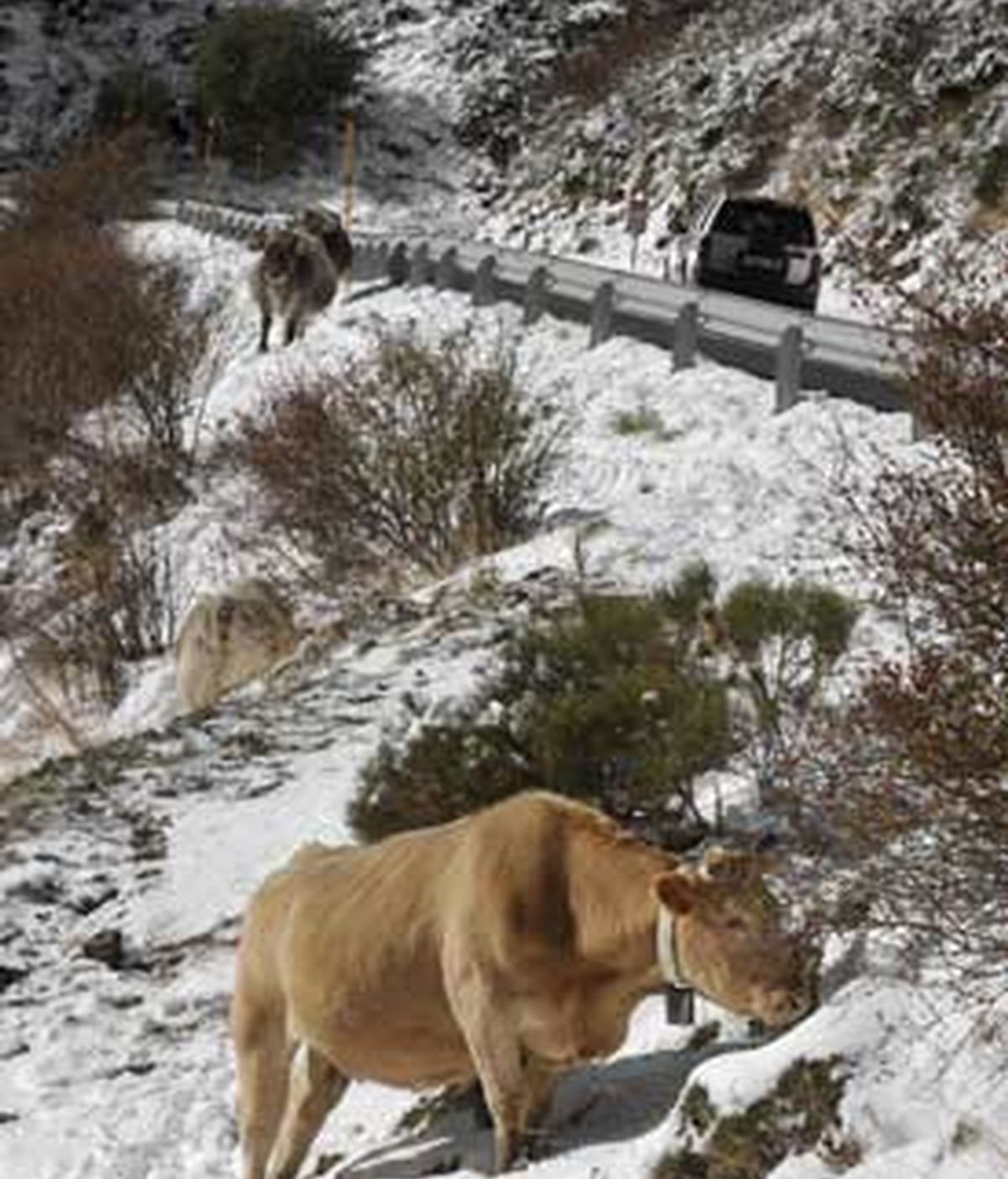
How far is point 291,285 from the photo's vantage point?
32.1 m

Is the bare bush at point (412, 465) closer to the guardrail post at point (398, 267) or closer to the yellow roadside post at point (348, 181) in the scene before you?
the guardrail post at point (398, 267)

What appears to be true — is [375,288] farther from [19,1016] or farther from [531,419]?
[19,1016]

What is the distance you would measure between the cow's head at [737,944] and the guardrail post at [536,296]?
19.9 meters

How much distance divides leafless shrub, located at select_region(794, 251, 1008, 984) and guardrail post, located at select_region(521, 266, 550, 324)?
18756mm

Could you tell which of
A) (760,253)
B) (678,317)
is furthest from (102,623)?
(760,253)

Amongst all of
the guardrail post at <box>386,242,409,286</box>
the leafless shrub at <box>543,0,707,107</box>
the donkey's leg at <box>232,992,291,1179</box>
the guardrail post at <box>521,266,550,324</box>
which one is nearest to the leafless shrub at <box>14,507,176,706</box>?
the guardrail post at <box>521,266,550,324</box>

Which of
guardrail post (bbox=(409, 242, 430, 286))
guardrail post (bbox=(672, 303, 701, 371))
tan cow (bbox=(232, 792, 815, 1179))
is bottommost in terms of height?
guardrail post (bbox=(409, 242, 430, 286))

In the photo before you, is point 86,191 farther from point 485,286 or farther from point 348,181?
point 485,286

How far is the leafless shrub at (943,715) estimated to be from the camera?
602cm

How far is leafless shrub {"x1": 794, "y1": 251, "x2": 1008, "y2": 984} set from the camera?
6016 millimetres

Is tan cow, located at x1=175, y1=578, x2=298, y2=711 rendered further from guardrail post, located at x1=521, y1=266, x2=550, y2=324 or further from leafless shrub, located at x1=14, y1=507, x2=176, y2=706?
guardrail post, located at x1=521, y1=266, x2=550, y2=324

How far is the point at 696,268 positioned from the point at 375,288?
5983mm

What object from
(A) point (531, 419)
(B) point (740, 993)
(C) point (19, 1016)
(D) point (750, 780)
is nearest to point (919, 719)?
(B) point (740, 993)

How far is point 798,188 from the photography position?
39.3 meters
